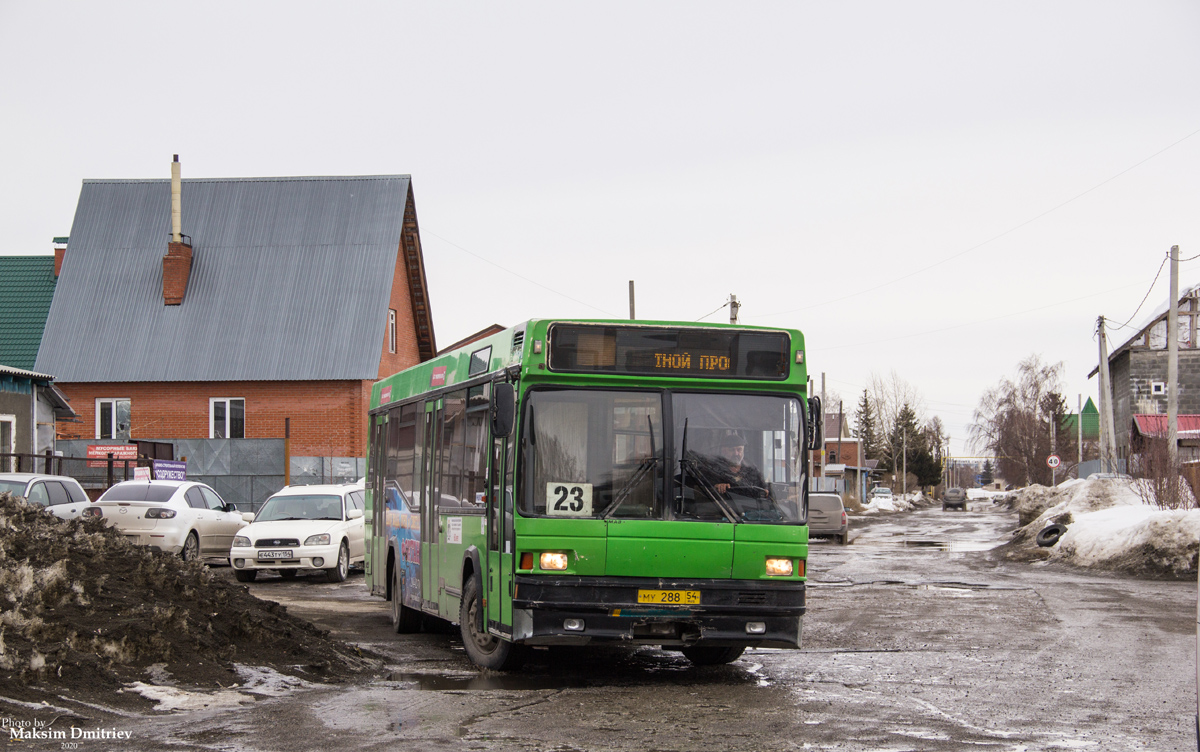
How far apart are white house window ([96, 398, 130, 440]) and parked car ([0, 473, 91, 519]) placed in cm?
2123

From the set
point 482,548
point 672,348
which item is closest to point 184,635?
point 482,548

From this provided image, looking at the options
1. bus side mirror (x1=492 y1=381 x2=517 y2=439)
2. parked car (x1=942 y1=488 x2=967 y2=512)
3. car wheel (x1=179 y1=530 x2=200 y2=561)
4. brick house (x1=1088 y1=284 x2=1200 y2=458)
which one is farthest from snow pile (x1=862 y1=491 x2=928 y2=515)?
bus side mirror (x1=492 y1=381 x2=517 y2=439)

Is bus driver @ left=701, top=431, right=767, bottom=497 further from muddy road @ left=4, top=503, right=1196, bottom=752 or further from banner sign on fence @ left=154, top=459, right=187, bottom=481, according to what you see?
banner sign on fence @ left=154, top=459, right=187, bottom=481

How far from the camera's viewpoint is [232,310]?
41125mm

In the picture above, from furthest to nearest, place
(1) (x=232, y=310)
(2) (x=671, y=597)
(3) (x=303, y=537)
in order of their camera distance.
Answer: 1. (1) (x=232, y=310)
2. (3) (x=303, y=537)
3. (2) (x=671, y=597)

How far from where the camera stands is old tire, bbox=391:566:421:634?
1370 centimetres

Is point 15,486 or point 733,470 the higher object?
point 733,470

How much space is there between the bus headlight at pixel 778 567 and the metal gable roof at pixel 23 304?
3722 centimetres

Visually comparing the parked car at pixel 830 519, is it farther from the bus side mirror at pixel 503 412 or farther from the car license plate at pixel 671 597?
the bus side mirror at pixel 503 412

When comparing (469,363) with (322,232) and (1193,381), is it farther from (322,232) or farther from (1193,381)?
(1193,381)

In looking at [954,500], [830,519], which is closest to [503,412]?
[830,519]

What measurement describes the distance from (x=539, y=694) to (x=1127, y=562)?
1763 centimetres

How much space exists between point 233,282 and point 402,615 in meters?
30.5

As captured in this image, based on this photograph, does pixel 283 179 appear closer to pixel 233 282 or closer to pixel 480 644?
pixel 233 282
